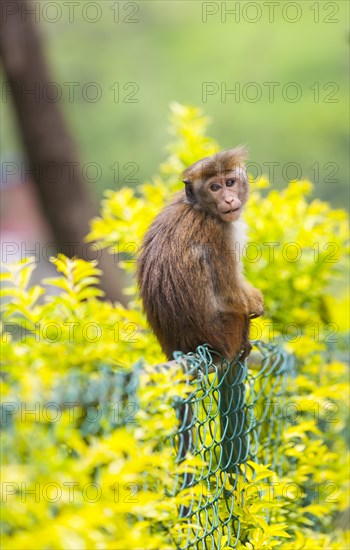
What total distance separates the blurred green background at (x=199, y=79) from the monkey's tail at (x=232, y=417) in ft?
43.4

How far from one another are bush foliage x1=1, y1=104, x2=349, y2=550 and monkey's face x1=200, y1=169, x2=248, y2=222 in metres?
0.59

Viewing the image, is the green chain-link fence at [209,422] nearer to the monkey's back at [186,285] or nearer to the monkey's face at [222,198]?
the monkey's back at [186,285]

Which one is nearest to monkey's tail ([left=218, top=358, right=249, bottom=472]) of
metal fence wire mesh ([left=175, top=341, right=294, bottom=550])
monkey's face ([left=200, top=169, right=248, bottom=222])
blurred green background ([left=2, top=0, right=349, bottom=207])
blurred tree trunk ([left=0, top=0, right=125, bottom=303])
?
metal fence wire mesh ([left=175, top=341, right=294, bottom=550])

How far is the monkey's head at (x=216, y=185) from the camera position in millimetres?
4027

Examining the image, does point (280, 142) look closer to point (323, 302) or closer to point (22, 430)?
point (323, 302)

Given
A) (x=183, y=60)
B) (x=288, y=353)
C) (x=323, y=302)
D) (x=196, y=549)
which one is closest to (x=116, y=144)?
(x=183, y=60)

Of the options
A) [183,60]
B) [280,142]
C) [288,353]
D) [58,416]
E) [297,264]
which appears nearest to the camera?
[58,416]

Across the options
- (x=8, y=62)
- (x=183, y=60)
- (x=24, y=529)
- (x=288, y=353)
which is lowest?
(x=288, y=353)

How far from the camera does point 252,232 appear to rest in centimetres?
523

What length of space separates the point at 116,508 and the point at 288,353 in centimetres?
270

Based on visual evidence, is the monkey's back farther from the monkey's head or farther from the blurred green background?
the blurred green background

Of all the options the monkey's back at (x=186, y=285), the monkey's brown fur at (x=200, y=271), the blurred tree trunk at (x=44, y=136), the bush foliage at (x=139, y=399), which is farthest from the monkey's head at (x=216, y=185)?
the blurred tree trunk at (x=44, y=136)

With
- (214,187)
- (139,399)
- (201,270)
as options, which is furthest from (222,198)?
(139,399)

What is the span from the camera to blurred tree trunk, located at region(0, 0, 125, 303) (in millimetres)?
6977
